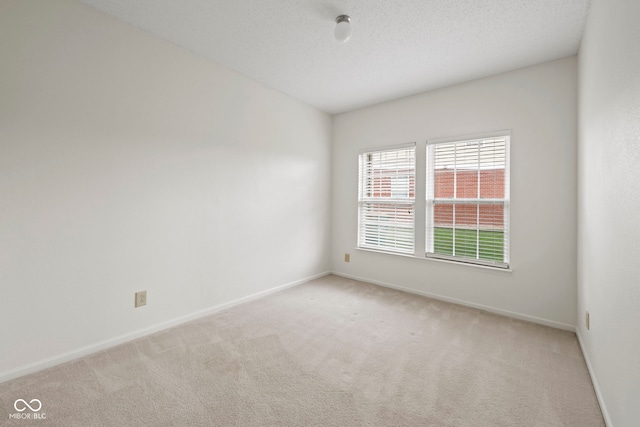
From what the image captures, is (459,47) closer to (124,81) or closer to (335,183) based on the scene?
(335,183)

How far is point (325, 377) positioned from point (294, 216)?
2250mm

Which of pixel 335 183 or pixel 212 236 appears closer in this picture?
pixel 212 236

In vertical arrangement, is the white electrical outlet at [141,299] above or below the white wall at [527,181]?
below

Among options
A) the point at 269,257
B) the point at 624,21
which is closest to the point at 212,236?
the point at 269,257

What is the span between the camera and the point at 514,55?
2568 millimetres

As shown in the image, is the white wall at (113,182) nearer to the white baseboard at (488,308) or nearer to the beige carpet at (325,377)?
the beige carpet at (325,377)

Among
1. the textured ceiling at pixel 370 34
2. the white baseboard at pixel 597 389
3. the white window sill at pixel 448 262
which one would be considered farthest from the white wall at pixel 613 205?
the white window sill at pixel 448 262

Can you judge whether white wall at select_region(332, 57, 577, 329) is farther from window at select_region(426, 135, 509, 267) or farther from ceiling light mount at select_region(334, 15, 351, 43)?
ceiling light mount at select_region(334, 15, 351, 43)

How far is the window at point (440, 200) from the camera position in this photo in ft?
9.68

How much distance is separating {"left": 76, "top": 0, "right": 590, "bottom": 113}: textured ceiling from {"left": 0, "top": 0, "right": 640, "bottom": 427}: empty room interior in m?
0.02

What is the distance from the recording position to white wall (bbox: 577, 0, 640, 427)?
111 centimetres

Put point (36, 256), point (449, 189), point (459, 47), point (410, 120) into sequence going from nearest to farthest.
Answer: point (36, 256) → point (459, 47) → point (449, 189) → point (410, 120)

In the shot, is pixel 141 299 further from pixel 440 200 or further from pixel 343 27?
pixel 440 200

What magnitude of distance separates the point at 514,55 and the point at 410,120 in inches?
47.6
